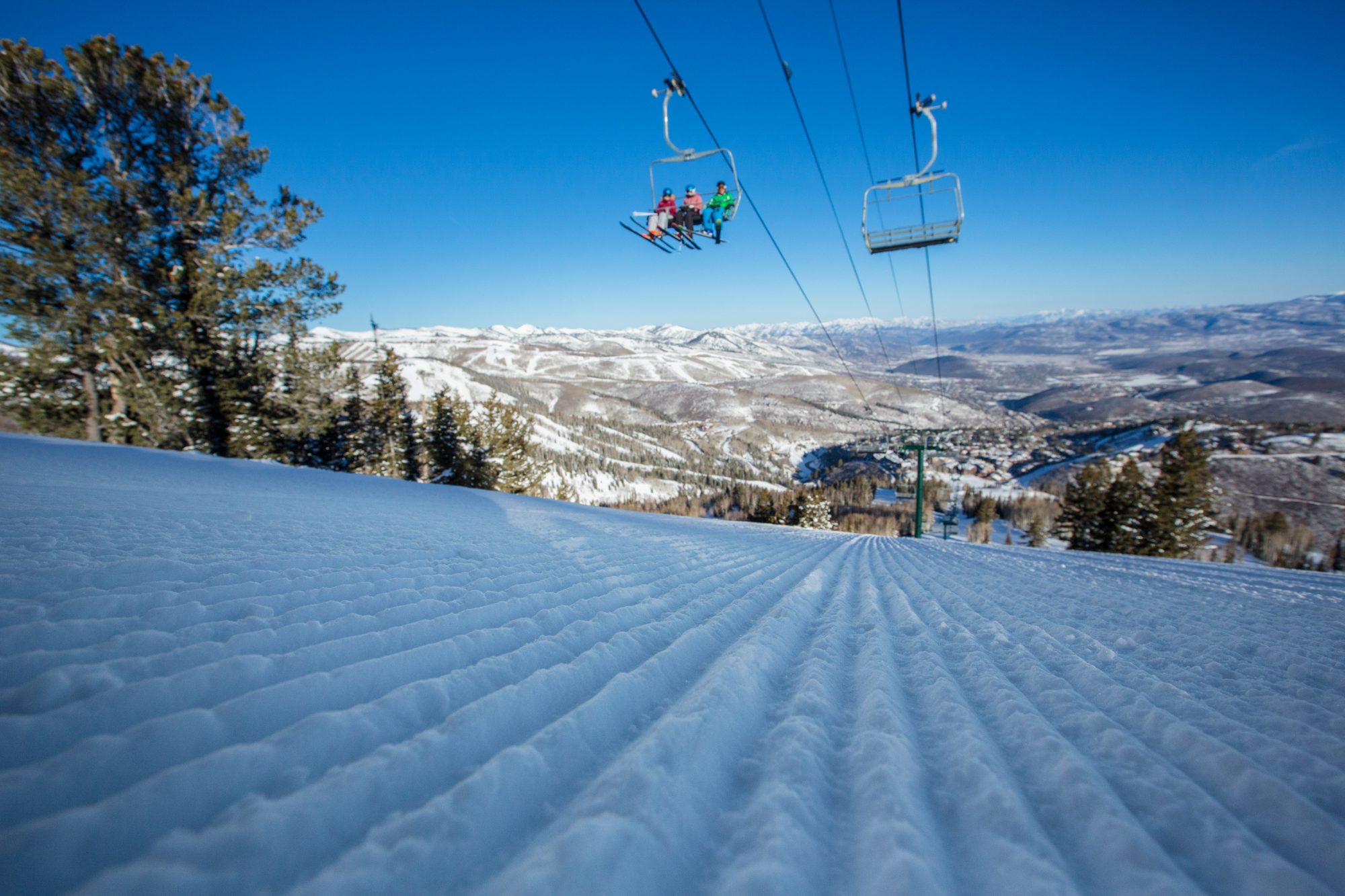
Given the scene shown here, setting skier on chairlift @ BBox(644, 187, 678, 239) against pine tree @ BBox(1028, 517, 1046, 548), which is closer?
skier on chairlift @ BBox(644, 187, 678, 239)

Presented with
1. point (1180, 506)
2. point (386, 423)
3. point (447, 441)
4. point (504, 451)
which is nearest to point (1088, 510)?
point (1180, 506)

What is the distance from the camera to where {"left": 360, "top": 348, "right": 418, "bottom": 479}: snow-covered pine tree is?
87.6ft

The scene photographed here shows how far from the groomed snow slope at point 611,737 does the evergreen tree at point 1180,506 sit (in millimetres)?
28667

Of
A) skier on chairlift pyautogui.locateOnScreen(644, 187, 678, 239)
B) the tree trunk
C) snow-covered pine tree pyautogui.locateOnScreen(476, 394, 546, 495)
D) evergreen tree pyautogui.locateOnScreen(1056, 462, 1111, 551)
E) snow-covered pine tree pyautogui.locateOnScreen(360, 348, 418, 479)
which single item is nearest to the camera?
skier on chairlift pyautogui.locateOnScreen(644, 187, 678, 239)

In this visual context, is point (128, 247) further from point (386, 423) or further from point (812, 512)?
point (812, 512)

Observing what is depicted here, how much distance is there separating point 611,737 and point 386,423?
2945 cm

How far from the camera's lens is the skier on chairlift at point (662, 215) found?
1028 centimetres

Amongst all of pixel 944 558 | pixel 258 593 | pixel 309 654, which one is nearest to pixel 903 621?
pixel 309 654

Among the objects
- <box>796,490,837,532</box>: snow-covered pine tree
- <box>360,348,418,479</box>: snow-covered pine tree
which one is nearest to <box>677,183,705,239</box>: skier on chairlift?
<box>360,348,418,479</box>: snow-covered pine tree

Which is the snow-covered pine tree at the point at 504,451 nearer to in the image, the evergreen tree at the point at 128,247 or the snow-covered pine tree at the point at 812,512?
the evergreen tree at the point at 128,247

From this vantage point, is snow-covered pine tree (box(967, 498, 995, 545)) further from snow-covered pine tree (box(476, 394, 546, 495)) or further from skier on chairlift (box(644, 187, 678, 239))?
skier on chairlift (box(644, 187, 678, 239))

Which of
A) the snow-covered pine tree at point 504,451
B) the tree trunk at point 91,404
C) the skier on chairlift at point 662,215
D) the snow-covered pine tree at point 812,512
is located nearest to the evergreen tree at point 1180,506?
the snow-covered pine tree at point 812,512

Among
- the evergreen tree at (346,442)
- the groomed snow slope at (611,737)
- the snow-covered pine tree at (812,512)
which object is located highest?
the evergreen tree at (346,442)

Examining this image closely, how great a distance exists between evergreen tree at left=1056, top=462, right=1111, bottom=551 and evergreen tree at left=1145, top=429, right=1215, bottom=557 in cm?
210
